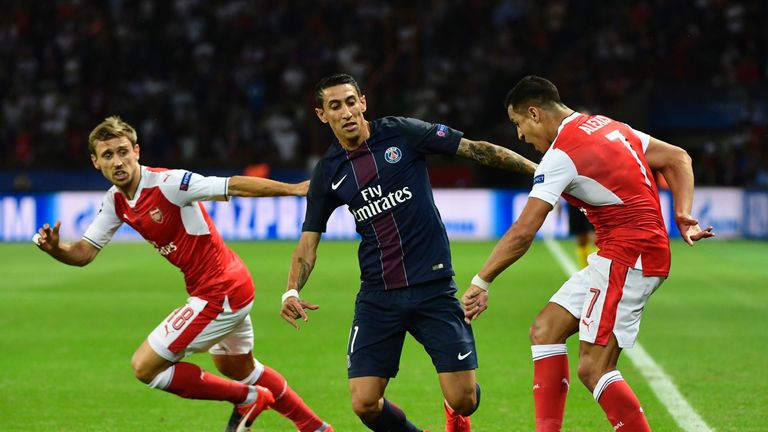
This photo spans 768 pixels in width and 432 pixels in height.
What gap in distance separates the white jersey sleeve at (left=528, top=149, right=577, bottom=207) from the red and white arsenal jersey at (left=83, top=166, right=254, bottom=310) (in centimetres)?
194

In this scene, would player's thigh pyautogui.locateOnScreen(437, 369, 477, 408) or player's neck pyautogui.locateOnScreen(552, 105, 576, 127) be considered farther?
player's thigh pyautogui.locateOnScreen(437, 369, 477, 408)

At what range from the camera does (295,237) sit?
24.8m

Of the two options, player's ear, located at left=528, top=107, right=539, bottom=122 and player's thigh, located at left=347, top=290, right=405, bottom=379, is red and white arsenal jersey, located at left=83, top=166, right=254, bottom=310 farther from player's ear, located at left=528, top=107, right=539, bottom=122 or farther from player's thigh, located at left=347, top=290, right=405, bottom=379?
player's ear, located at left=528, top=107, right=539, bottom=122

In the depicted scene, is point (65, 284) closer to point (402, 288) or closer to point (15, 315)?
point (15, 315)

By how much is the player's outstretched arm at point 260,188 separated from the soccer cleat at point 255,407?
1.15 metres

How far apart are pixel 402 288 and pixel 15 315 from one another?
824cm

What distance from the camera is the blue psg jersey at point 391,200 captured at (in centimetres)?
596

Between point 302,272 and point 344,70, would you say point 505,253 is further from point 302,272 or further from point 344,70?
point 344,70

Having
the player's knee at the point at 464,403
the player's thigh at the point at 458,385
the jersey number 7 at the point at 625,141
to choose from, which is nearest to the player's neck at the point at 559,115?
the jersey number 7 at the point at 625,141

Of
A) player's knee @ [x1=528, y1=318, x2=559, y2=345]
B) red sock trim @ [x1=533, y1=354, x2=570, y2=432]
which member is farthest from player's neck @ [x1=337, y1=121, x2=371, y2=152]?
red sock trim @ [x1=533, y1=354, x2=570, y2=432]

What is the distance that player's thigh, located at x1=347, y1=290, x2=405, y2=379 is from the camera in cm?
593

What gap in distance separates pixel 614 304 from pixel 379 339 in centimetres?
124

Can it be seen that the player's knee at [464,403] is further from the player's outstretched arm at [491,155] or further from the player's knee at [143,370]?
the player's knee at [143,370]

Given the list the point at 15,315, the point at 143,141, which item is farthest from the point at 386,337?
the point at 143,141
